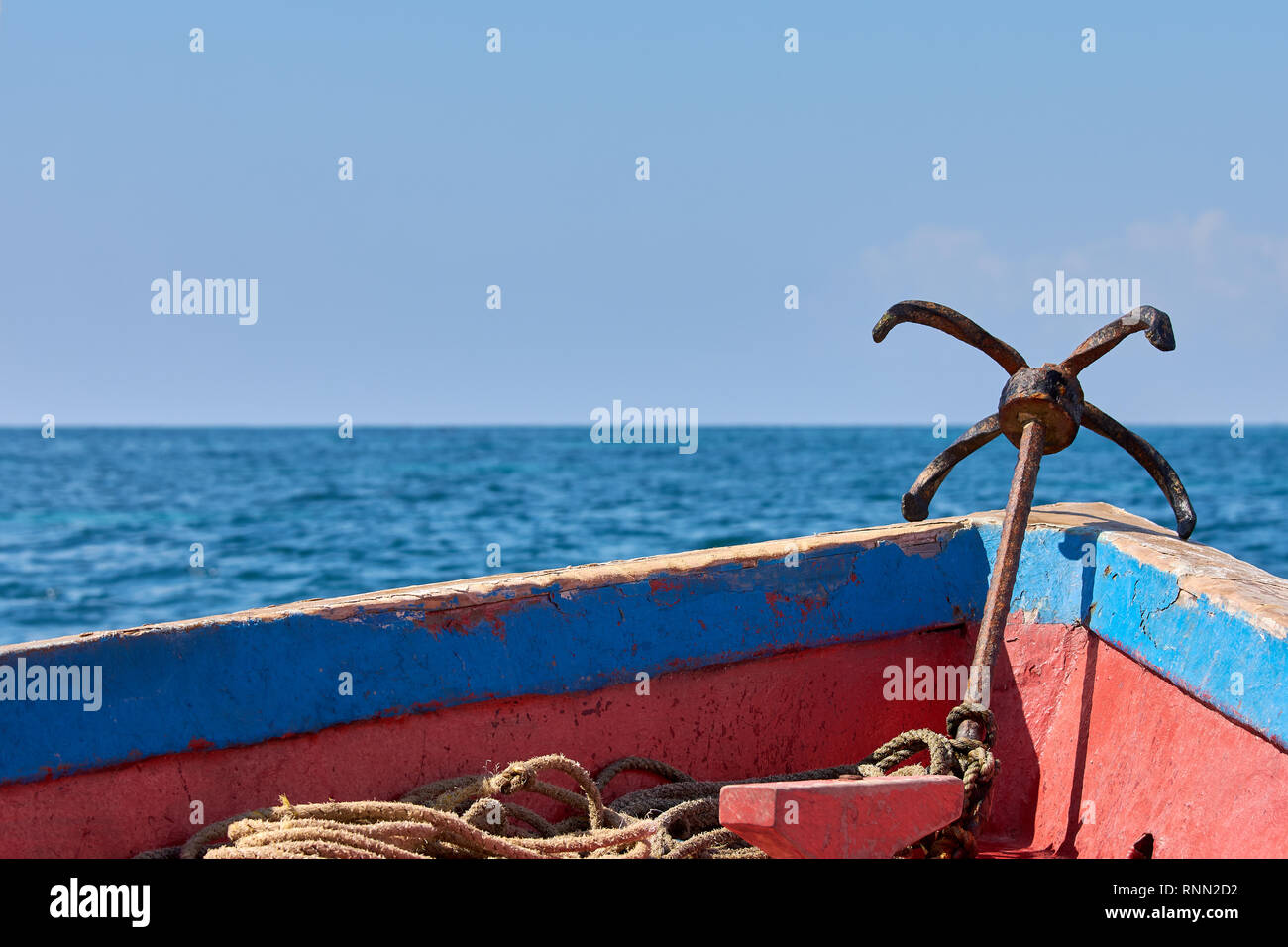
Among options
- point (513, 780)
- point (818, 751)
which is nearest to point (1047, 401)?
point (818, 751)

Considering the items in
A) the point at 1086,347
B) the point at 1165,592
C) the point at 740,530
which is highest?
the point at 1086,347

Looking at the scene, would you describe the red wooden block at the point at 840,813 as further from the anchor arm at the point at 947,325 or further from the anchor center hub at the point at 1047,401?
the anchor arm at the point at 947,325

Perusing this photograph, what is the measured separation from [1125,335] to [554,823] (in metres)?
1.52

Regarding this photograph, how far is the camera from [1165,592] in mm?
2045

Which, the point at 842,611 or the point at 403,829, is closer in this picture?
the point at 403,829

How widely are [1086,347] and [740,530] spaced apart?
16.3 metres

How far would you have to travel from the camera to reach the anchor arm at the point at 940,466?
2.49 m

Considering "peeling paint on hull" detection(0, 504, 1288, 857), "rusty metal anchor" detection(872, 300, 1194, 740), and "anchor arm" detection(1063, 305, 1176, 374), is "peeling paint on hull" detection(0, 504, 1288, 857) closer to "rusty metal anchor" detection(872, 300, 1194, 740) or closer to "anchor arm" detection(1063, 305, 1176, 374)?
"rusty metal anchor" detection(872, 300, 1194, 740)

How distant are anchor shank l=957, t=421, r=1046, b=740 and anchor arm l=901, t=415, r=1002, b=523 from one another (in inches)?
4.9

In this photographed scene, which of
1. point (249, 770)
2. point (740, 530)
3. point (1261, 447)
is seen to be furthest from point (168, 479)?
point (1261, 447)

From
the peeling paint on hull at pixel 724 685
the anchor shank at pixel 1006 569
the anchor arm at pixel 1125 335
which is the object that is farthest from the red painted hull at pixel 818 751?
the anchor arm at pixel 1125 335

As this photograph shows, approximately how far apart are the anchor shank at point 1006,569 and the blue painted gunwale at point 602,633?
0.64 ft
